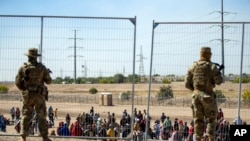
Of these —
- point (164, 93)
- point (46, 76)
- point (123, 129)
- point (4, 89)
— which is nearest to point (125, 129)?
point (123, 129)

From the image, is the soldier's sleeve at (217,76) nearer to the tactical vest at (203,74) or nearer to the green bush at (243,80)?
the tactical vest at (203,74)

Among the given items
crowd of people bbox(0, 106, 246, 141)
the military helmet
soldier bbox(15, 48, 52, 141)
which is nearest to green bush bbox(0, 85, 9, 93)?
crowd of people bbox(0, 106, 246, 141)

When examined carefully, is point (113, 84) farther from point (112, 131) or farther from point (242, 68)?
point (242, 68)

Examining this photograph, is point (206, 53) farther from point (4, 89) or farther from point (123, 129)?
point (4, 89)

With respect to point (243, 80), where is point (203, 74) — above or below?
above

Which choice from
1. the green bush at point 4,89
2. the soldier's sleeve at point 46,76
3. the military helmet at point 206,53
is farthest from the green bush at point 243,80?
the green bush at point 4,89

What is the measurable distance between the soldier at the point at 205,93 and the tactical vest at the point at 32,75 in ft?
10.3

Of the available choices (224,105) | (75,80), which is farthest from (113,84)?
(224,105)

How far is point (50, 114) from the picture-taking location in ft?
43.7

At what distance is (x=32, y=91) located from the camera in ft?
32.4

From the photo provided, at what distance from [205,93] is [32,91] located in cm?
350

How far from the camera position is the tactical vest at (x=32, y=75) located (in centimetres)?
980

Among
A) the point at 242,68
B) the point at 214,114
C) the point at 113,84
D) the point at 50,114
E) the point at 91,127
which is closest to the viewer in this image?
the point at 214,114

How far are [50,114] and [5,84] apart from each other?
2.01 m
